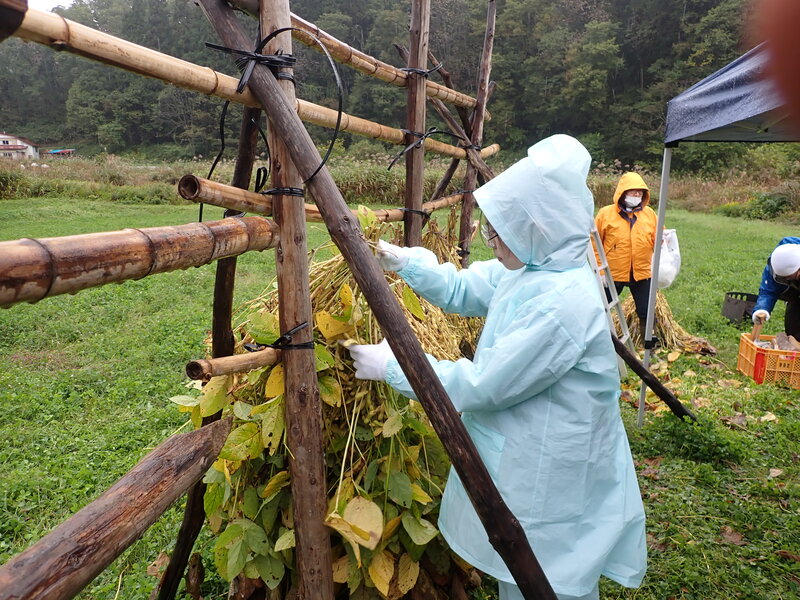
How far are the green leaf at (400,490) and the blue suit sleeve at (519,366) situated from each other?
0.44 m

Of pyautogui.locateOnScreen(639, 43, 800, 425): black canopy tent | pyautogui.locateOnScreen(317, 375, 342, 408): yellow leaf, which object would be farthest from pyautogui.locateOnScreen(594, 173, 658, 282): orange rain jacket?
pyautogui.locateOnScreen(317, 375, 342, 408): yellow leaf

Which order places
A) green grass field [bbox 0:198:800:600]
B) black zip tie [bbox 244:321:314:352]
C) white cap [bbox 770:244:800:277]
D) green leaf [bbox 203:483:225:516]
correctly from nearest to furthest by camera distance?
black zip tie [bbox 244:321:314:352] → green leaf [bbox 203:483:225:516] → green grass field [bbox 0:198:800:600] → white cap [bbox 770:244:800:277]

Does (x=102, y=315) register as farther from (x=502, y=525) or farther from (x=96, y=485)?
(x=502, y=525)

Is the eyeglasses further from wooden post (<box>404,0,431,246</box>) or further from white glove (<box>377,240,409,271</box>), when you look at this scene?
wooden post (<box>404,0,431,246</box>)

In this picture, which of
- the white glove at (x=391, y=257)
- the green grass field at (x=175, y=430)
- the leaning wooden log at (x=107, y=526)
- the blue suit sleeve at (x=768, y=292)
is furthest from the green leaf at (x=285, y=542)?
the blue suit sleeve at (x=768, y=292)

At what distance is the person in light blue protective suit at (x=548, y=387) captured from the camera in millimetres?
1700

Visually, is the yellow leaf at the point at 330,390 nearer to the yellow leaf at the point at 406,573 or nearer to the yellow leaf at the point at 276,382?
the yellow leaf at the point at 276,382

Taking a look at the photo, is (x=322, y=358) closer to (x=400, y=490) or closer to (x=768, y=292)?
(x=400, y=490)

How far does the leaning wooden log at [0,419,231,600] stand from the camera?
111 cm

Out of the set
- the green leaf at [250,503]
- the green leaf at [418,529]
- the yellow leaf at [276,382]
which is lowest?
the green leaf at [418,529]

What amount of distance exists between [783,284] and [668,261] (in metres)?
1.19

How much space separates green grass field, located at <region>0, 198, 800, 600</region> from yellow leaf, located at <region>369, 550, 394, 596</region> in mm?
779

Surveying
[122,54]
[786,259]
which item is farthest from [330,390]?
[786,259]

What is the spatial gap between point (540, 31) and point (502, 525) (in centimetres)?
4373
